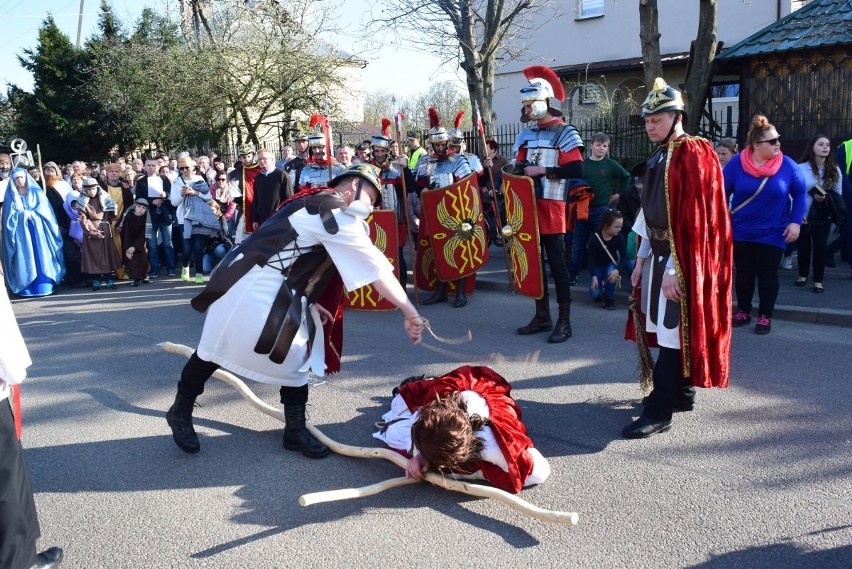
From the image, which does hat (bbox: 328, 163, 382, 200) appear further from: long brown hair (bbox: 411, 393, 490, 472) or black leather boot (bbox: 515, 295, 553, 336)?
black leather boot (bbox: 515, 295, 553, 336)

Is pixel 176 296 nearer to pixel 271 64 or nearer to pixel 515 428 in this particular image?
pixel 515 428

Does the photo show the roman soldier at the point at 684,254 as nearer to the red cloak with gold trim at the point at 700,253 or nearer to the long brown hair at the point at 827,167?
the red cloak with gold trim at the point at 700,253

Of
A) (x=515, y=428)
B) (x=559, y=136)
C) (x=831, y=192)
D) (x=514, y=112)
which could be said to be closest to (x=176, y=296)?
(x=559, y=136)

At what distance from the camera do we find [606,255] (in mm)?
7910

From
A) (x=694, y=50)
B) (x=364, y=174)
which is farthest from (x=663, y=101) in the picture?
(x=694, y=50)

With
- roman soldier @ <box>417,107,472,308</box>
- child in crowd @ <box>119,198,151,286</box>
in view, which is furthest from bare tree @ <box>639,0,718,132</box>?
child in crowd @ <box>119,198,151,286</box>

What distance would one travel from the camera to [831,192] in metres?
7.73

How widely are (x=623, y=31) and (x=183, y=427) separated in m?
20.3

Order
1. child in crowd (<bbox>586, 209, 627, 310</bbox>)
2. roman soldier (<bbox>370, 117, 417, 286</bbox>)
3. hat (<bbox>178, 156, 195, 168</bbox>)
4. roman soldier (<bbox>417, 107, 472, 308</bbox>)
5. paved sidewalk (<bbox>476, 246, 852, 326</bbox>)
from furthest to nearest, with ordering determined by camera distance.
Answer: hat (<bbox>178, 156, 195, 168</bbox>) → roman soldier (<bbox>370, 117, 417, 286</bbox>) → roman soldier (<bbox>417, 107, 472, 308</bbox>) → child in crowd (<bbox>586, 209, 627, 310</bbox>) → paved sidewalk (<bbox>476, 246, 852, 326</bbox>)

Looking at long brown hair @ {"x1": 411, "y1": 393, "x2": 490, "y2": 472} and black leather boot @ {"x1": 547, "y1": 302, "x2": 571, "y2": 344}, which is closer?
long brown hair @ {"x1": 411, "y1": 393, "x2": 490, "y2": 472}

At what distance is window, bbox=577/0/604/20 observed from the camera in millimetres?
22141

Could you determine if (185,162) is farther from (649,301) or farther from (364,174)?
(649,301)

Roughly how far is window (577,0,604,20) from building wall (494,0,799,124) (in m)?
0.11

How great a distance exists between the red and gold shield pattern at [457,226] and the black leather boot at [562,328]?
1620 millimetres
